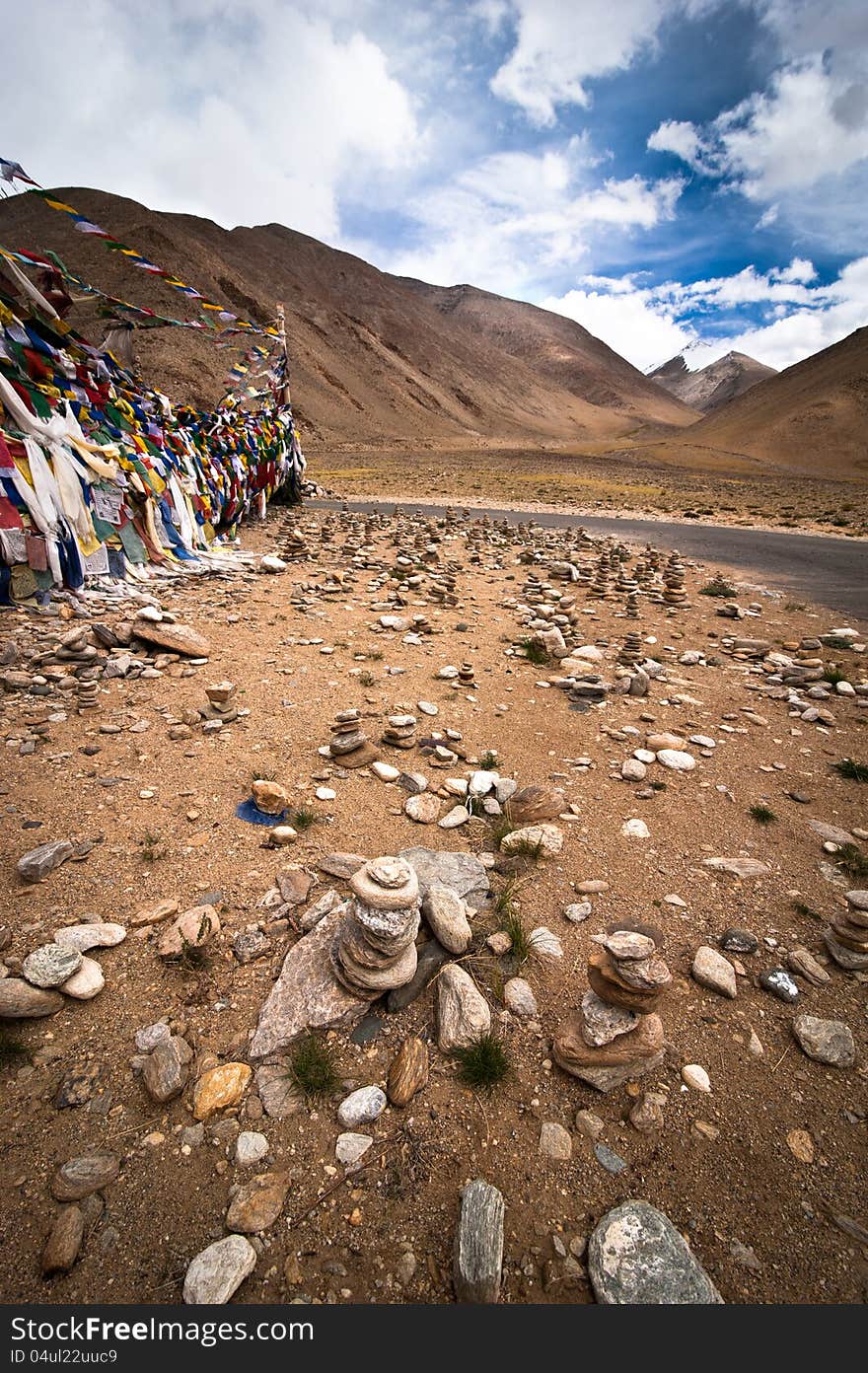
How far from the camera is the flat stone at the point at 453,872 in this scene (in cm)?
254

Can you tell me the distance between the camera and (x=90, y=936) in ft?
7.09

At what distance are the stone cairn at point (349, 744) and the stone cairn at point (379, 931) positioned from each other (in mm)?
1477

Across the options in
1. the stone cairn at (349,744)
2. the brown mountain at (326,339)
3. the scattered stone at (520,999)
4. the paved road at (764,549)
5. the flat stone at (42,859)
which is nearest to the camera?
the scattered stone at (520,999)

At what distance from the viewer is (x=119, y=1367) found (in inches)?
51.6

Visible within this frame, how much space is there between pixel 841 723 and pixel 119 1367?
5203 mm

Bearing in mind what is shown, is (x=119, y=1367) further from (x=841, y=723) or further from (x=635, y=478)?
(x=635, y=478)

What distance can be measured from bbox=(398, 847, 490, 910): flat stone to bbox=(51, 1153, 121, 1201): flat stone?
4.31ft

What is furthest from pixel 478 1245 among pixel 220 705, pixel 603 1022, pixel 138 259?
pixel 138 259

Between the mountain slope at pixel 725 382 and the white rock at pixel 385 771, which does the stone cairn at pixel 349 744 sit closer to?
the white rock at pixel 385 771

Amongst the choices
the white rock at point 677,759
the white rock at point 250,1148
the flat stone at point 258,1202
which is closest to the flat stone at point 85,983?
the white rock at point 250,1148

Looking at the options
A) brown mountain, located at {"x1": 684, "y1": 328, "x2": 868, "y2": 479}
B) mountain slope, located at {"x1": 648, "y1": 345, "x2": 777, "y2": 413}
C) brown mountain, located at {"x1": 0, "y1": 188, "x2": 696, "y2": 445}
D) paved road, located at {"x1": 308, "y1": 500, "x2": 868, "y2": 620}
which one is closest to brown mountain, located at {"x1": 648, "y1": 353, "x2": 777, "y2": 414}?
mountain slope, located at {"x1": 648, "y1": 345, "x2": 777, "y2": 413}

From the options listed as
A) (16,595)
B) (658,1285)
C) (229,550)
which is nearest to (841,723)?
(658,1285)

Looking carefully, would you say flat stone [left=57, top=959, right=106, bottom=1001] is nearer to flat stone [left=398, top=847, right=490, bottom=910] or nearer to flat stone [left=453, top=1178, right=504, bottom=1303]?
flat stone [left=398, top=847, right=490, bottom=910]

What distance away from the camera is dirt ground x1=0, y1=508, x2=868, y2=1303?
56.7 inches
